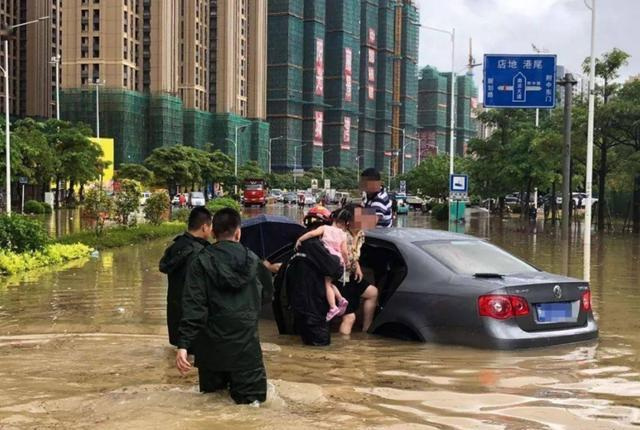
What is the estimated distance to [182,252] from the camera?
21.2 feet

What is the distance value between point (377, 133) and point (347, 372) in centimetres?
15379

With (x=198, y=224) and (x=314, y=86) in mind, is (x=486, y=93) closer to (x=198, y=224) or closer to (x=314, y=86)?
(x=198, y=224)

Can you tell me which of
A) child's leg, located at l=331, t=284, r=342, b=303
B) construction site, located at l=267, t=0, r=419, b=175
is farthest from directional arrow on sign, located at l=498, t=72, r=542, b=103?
construction site, located at l=267, t=0, r=419, b=175

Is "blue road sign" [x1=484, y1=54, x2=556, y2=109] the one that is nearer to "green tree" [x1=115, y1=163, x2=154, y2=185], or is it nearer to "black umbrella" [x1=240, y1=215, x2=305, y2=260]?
"black umbrella" [x1=240, y1=215, x2=305, y2=260]

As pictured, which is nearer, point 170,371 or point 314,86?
point 170,371

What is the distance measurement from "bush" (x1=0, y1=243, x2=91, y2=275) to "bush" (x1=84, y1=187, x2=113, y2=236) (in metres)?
2.80

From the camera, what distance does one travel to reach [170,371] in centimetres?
657

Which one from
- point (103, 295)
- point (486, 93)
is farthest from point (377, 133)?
point (103, 295)

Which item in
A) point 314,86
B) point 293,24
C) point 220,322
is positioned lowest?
point 220,322

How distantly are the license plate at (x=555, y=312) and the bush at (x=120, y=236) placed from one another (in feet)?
52.4

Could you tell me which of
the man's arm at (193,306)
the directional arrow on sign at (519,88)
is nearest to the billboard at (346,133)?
the directional arrow on sign at (519,88)

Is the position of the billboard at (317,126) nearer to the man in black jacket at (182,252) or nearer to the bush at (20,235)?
the bush at (20,235)

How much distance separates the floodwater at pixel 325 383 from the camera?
5031 mm

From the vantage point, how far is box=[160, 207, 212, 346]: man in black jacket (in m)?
6.46
